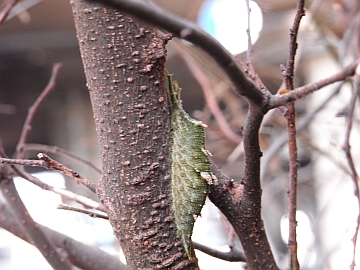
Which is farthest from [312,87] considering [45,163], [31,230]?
[31,230]

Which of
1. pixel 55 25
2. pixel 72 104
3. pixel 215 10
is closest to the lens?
pixel 215 10

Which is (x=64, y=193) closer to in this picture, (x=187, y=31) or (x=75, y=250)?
(x=75, y=250)

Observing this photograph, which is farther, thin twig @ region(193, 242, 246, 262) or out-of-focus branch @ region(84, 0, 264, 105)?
thin twig @ region(193, 242, 246, 262)

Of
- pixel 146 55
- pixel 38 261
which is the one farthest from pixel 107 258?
pixel 38 261

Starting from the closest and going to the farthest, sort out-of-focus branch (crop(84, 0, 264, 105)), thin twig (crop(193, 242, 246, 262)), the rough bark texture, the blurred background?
out-of-focus branch (crop(84, 0, 264, 105)), the rough bark texture, thin twig (crop(193, 242, 246, 262)), the blurred background

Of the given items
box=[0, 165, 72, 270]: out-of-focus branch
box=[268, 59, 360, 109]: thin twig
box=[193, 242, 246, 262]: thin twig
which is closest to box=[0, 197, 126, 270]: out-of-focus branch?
box=[0, 165, 72, 270]: out-of-focus branch

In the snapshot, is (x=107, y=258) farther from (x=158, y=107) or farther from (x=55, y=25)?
(x=55, y=25)

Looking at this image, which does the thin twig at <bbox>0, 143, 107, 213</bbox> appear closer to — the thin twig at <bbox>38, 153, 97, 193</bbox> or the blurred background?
the thin twig at <bbox>38, 153, 97, 193</bbox>

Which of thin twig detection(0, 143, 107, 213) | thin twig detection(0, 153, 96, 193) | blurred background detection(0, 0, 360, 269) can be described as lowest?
thin twig detection(0, 153, 96, 193)
